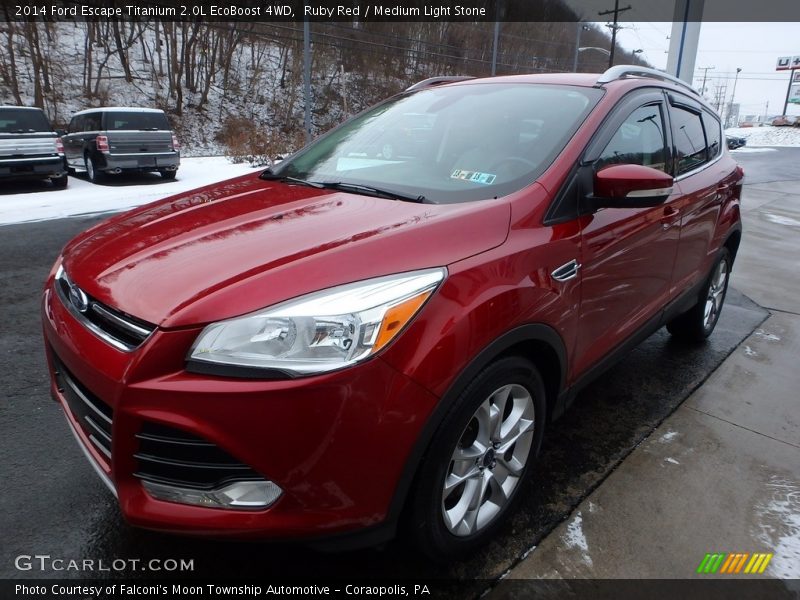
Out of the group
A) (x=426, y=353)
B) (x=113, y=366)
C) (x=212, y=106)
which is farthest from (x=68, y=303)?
(x=212, y=106)

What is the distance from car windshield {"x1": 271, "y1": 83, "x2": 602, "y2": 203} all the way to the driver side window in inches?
8.0

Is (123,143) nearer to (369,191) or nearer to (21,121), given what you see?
(21,121)

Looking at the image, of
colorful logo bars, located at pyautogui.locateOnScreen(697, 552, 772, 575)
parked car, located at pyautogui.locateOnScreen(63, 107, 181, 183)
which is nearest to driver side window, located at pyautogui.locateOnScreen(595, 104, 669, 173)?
colorful logo bars, located at pyautogui.locateOnScreen(697, 552, 772, 575)

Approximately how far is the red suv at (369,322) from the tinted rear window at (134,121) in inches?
440

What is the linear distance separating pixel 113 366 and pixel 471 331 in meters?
1.03

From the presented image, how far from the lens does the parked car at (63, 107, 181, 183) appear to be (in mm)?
11844

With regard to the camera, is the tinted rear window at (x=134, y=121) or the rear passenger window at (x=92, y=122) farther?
the rear passenger window at (x=92, y=122)

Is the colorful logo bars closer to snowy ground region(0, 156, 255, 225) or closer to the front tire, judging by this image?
the front tire

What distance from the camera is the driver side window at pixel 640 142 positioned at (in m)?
2.53

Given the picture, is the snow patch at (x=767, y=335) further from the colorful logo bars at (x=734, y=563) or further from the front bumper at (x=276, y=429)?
the front bumper at (x=276, y=429)

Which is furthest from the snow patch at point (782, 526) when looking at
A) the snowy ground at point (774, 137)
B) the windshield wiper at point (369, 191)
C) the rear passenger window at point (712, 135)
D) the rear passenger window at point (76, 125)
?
the snowy ground at point (774, 137)

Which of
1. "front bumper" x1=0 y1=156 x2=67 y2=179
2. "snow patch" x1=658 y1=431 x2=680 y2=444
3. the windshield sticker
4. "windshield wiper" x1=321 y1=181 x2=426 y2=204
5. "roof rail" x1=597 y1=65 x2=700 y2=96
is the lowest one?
"snow patch" x1=658 y1=431 x2=680 y2=444

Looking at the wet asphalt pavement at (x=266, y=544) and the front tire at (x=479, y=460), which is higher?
the front tire at (x=479, y=460)

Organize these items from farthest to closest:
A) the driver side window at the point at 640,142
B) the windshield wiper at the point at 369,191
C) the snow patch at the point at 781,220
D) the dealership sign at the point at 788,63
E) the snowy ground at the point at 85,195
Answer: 1. the dealership sign at the point at 788,63
2. the snow patch at the point at 781,220
3. the snowy ground at the point at 85,195
4. the driver side window at the point at 640,142
5. the windshield wiper at the point at 369,191
